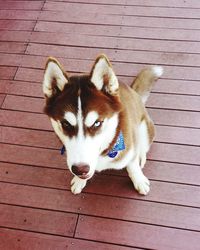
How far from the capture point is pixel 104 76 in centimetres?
166

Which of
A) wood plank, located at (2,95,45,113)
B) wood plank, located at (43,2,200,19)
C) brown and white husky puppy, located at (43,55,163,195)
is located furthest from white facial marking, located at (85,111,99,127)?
wood plank, located at (43,2,200,19)

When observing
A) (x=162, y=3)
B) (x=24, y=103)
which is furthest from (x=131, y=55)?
(x=24, y=103)

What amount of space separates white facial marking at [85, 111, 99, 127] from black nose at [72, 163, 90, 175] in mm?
189

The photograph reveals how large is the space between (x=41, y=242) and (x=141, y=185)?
0.68m

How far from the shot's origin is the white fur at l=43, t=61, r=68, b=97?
1.64 metres

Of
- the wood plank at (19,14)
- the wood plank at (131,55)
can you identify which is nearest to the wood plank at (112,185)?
the wood plank at (131,55)

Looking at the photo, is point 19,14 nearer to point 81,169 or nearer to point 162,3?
point 162,3

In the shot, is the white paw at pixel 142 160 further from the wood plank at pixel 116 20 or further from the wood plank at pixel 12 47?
the wood plank at pixel 12 47

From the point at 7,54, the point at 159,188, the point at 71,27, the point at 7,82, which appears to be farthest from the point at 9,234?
the point at 71,27

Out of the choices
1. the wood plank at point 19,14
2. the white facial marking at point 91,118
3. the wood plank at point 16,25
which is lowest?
the wood plank at point 16,25

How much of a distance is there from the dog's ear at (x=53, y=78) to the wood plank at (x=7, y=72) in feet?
4.22

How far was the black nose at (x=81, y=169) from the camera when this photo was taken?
1.65 m

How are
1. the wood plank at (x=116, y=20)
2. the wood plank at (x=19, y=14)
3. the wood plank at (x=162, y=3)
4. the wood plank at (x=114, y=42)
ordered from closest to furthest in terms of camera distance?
the wood plank at (x=114, y=42) < the wood plank at (x=116, y=20) < the wood plank at (x=162, y=3) < the wood plank at (x=19, y=14)

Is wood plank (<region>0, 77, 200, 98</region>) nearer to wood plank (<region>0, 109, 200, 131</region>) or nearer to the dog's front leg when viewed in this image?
wood plank (<region>0, 109, 200, 131</region>)
